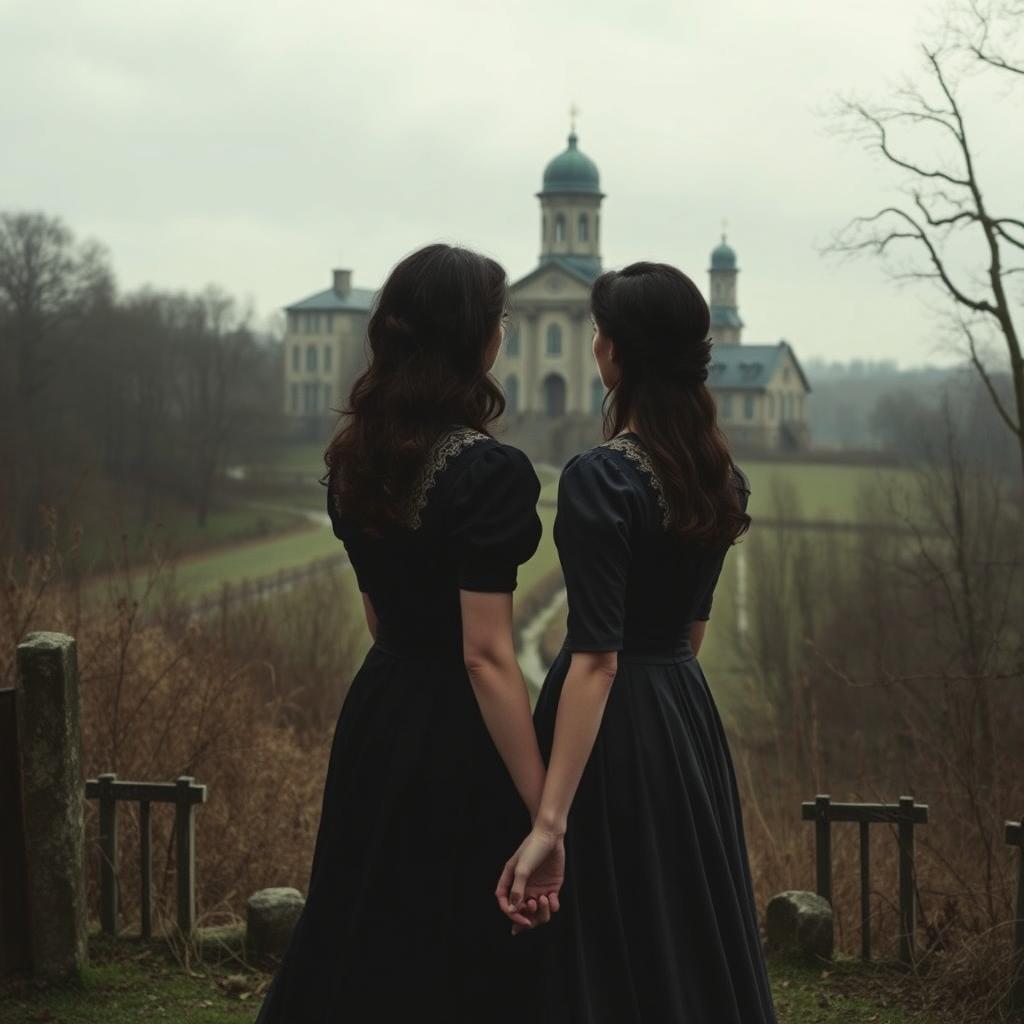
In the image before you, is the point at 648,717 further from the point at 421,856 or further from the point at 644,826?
the point at 421,856

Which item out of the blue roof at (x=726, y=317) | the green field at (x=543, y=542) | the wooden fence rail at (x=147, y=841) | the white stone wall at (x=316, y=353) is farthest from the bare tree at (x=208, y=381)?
the wooden fence rail at (x=147, y=841)

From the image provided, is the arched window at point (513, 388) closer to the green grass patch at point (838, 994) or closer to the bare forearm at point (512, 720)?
the green grass patch at point (838, 994)

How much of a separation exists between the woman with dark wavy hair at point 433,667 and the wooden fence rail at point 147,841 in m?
2.26

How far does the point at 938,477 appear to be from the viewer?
22172 millimetres

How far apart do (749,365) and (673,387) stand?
2858 inches

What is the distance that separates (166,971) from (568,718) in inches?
113

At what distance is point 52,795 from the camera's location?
4.75 meters

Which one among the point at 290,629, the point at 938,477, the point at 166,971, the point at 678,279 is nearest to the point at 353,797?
the point at 678,279

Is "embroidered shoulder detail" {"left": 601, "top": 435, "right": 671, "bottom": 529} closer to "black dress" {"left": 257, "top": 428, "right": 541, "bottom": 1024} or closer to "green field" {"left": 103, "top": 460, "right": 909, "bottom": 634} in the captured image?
"black dress" {"left": 257, "top": 428, "right": 541, "bottom": 1024}

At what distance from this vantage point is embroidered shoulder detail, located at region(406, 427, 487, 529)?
10.2 feet

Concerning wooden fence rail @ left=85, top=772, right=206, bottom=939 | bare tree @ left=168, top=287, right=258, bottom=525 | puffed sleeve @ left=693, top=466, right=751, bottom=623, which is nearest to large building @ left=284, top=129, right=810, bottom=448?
bare tree @ left=168, top=287, right=258, bottom=525

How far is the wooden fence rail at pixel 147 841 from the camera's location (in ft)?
18.0

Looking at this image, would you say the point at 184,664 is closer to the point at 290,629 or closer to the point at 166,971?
the point at 166,971

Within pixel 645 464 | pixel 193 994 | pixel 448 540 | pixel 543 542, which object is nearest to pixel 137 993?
pixel 193 994
